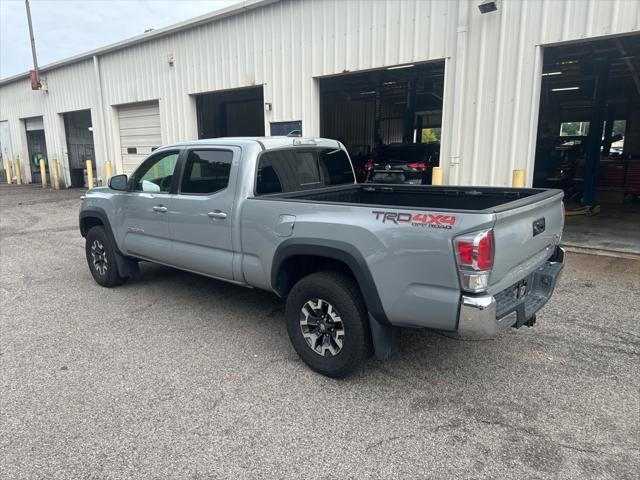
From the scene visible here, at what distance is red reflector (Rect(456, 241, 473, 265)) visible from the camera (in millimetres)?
2607

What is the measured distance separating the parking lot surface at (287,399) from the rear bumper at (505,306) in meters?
0.61

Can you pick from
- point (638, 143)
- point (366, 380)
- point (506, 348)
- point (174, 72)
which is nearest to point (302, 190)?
point (366, 380)

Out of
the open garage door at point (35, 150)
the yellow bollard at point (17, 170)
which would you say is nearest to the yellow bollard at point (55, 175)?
the open garage door at point (35, 150)

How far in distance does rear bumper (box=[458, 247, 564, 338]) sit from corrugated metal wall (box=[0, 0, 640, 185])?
14.7ft

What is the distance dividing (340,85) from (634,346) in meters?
17.0

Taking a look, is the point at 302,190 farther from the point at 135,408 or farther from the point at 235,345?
A: the point at 135,408

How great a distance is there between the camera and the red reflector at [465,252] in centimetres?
261

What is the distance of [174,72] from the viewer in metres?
13.1

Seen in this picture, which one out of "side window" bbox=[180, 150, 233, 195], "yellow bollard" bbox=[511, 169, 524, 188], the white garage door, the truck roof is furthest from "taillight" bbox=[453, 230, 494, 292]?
the white garage door

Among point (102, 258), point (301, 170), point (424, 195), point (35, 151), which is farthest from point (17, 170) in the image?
point (424, 195)

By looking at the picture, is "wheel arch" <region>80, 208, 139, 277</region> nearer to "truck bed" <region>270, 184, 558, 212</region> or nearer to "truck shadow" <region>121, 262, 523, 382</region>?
"truck shadow" <region>121, 262, 523, 382</region>

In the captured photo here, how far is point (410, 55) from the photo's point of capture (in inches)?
328

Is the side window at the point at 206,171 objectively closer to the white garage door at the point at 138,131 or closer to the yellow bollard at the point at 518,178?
the yellow bollard at the point at 518,178

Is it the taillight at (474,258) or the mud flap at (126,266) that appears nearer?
the taillight at (474,258)
